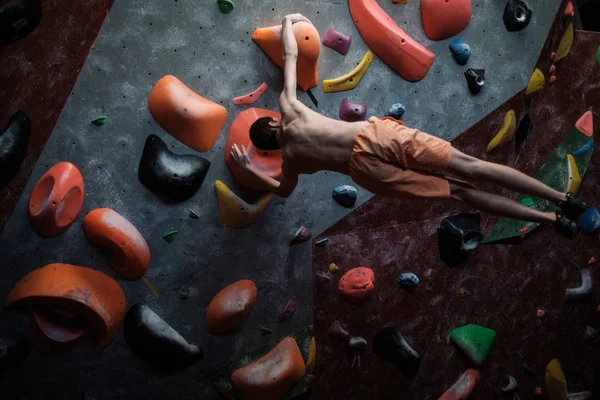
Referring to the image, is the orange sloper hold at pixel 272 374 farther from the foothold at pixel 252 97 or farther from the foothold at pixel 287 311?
the foothold at pixel 252 97

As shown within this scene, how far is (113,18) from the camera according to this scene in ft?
12.2

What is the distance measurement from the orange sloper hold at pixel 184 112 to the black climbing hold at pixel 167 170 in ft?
0.29

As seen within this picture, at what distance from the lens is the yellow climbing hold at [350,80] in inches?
161

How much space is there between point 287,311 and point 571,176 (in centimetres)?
203

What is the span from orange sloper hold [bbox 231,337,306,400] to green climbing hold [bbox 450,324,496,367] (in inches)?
40.7

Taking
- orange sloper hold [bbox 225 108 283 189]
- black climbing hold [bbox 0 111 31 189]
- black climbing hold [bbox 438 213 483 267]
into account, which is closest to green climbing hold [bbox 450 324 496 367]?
black climbing hold [bbox 438 213 483 267]

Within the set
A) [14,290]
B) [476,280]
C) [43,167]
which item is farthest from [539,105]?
[14,290]

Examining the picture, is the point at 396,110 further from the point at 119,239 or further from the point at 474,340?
the point at 119,239

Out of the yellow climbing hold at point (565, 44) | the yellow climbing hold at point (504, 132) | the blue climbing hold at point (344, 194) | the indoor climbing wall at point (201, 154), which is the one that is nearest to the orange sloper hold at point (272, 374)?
the indoor climbing wall at point (201, 154)

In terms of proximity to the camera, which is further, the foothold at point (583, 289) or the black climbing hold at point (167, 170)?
the foothold at point (583, 289)

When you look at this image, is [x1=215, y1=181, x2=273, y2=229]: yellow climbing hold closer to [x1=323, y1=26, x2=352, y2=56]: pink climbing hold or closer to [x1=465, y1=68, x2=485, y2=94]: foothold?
[x1=323, y1=26, x2=352, y2=56]: pink climbing hold

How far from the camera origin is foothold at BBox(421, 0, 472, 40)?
4.15m

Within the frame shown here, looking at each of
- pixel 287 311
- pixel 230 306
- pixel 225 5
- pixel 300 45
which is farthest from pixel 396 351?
pixel 225 5

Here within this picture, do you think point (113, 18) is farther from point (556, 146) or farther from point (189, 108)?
point (556, 146)
